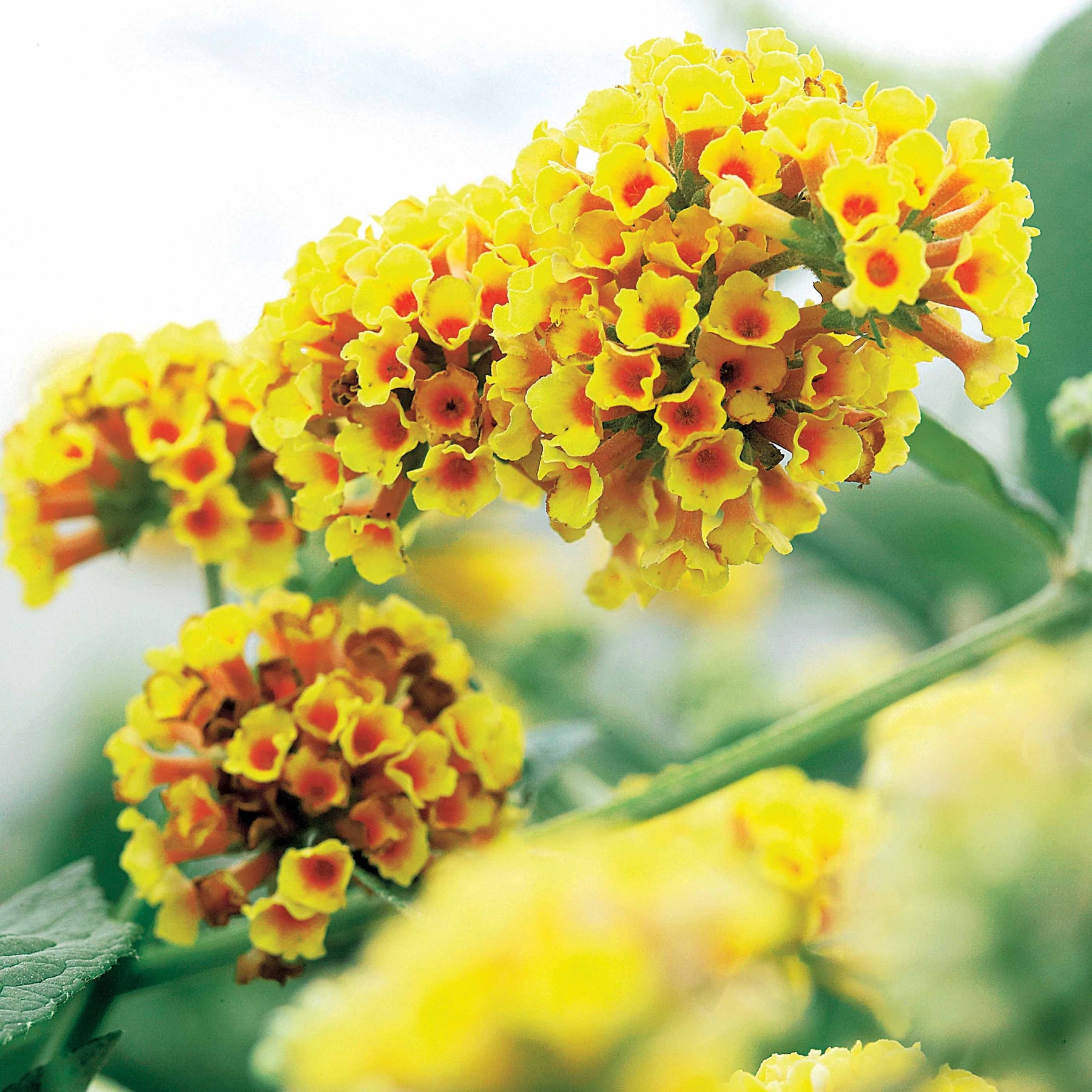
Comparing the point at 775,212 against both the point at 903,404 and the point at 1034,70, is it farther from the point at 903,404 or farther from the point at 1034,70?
the point at 1034,70

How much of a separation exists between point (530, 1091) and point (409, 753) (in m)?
0.27

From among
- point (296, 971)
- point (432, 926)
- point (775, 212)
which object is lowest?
point (296, 971)

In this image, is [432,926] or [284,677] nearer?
[432,926]

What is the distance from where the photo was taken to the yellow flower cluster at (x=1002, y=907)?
6.7 inches

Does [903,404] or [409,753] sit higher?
[903,404]

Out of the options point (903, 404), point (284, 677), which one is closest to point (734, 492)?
point (903, 404)

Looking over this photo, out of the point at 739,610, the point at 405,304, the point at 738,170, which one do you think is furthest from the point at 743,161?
the point at 739,610

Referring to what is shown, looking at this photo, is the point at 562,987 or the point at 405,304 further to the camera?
the point at 405,304

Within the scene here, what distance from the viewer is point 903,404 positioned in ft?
1.30

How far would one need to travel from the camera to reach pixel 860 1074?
0.26 m

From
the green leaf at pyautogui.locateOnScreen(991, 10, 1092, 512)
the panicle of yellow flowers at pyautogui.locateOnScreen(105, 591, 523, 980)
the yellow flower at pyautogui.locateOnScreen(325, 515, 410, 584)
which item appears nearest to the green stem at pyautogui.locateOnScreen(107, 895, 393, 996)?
the panicle of yellow flowers at pyautogui.locateOnScreen(105, 591, 523, 980)

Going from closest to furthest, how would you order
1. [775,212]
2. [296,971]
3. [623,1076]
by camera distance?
[623,1076] < [775,212] < [296,971]

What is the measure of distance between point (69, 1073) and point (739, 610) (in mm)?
713

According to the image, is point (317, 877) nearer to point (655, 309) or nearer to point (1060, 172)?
point (655, 309)
